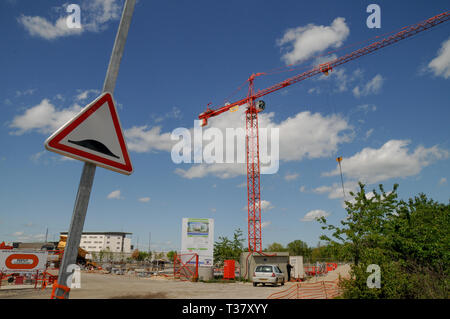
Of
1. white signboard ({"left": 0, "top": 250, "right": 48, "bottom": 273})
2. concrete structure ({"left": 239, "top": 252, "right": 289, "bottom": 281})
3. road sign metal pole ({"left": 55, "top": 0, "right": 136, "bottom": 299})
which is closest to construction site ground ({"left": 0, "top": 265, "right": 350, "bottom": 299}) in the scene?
white signboard ({"left": 0, "top": 250, "right": 48, "bottom": 273})

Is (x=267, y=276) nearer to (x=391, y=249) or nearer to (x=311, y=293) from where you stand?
(x=311, y=293)

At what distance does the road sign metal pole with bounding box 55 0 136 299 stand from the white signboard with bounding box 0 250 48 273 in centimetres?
1909

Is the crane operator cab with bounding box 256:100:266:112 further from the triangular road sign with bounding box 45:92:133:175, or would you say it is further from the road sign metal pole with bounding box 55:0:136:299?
the triangular road sign with bounding box 45:92:133:175

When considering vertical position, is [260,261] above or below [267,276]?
above

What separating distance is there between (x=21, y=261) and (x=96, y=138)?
19675 mm

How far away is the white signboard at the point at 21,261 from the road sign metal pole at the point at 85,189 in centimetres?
1909

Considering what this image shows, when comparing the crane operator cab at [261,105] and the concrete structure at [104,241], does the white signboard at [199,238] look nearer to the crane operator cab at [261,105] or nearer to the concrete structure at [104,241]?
the crane operator cab at [261,105]

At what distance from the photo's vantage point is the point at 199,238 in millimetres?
31344

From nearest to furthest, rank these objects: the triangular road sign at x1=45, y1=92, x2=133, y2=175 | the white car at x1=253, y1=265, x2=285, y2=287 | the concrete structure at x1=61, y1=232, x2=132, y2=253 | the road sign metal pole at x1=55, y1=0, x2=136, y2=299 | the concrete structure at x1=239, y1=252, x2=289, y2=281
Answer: the road sign metal pole at x1=55, y1=0, x2=136, y2=299, the triangular road sign at x1=45, y1=92, x2=133, y2=175, the white car at x1=253, y1=265, x2=285, y2=287, the concrete structure at x1=239, y1=252, x2=289, y2=281, the concrete structure at x1=61, y1=232, x2=132, y2=253

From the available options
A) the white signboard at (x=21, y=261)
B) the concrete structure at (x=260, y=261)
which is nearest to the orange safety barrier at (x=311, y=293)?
the concrete structure at (x=260, y=261)

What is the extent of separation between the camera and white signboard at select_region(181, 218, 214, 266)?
30.9 meters

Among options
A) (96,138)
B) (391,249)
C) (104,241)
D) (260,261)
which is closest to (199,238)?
(260,261)

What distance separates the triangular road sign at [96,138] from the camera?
2215mm
